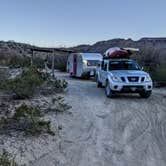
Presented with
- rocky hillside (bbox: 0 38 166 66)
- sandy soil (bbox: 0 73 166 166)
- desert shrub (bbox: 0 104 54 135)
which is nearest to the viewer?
sandy soil (bbox: 0 73 166 166)

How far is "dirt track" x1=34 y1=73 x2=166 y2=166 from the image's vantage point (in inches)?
255

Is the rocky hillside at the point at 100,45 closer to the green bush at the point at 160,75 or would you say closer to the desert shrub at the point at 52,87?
the green bush at the point at 160,75

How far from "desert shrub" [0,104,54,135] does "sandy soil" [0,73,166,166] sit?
13.6 inches

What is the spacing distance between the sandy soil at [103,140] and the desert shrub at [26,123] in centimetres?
35

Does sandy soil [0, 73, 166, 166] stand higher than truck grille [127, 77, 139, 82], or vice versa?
truck grille [127, 77, 139, 82]

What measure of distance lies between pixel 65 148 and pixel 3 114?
298cm

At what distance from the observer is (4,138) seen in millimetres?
7340

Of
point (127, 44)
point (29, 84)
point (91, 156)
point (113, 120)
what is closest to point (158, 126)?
point (113, 120)

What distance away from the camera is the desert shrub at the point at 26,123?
311 inches

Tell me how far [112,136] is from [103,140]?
1.43 feet

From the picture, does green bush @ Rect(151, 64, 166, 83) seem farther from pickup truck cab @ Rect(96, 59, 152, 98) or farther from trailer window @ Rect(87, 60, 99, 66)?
trailer window @ Rect(87, 60, 99, 66)

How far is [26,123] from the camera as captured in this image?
27.2 feet

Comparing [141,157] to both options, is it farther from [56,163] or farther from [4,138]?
[4,138]

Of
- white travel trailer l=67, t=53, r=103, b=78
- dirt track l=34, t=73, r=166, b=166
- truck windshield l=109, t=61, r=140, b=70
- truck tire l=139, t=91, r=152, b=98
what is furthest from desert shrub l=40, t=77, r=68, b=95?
white travel trailer l=67, t=53, r=103, b=78
